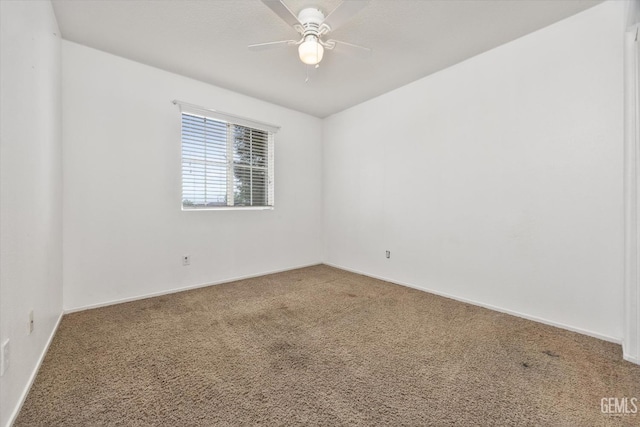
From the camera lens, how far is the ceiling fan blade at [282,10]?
5.66 feet

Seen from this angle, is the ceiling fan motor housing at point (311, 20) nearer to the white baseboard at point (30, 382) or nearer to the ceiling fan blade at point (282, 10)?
the ceiling fan blade at point (282, 10)

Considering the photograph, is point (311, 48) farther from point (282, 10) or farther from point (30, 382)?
point (30, 382)

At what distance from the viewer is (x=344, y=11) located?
1.83 meters

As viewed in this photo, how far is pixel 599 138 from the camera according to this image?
2.16 metres

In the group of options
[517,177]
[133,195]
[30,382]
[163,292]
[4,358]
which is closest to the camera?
[4,358]

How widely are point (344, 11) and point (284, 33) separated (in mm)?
842

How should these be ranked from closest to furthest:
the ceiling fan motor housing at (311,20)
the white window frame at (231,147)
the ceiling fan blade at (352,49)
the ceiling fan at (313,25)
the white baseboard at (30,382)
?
the white baseboard at (30,382) → the ceiling fan at (313,25) → the ceiling fan motor housing at (311,20) → the ceiling fan blade at (352,49) → the white window frame at (231,147)

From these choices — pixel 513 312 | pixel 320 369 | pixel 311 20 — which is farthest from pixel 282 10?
pixel 513 312

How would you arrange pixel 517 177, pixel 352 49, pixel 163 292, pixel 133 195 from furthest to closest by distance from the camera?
pixel 163 292 → pixel 133 195 → pixel 517 177 → pixel 352 49

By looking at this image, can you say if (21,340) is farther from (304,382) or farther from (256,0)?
(256,0)

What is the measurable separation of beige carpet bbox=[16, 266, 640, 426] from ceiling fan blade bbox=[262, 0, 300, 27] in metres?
2.34

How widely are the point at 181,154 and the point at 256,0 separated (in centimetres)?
197

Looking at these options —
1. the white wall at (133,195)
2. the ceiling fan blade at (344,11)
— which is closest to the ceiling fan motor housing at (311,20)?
the ceiling fan blade at (344,11)

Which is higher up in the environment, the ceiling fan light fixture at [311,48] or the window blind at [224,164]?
the ceiling fan light fixture at [311,48]
